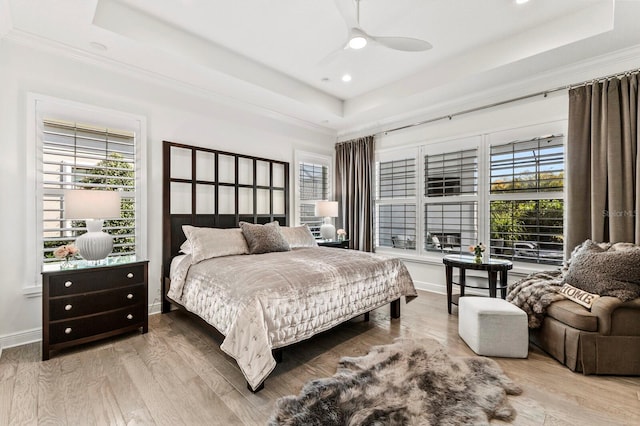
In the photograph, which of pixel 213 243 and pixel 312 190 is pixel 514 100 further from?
pixel 213 243

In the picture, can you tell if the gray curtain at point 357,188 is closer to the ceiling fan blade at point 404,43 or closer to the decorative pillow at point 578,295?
the ceiling fan blade at point 404,43

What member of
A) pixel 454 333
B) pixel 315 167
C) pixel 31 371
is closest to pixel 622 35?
pixel 454 333

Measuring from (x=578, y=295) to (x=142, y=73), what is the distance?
4897mm

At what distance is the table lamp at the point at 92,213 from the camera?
2.58 meters

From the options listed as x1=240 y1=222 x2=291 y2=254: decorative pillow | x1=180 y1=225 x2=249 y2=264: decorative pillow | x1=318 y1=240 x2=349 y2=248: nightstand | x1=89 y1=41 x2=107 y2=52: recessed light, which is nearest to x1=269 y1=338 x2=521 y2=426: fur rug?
x1=240 y1=222 x2=291 y2=254: decorative pillow

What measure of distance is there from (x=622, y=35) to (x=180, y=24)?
4.26 meters

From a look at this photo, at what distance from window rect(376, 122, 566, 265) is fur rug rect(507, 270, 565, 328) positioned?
36.5 inches

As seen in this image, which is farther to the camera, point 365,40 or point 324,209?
point 324,209

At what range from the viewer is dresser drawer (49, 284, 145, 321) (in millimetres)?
2473

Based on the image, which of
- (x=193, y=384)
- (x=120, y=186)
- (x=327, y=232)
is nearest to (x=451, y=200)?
(x=327, y=232)

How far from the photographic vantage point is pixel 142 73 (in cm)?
340

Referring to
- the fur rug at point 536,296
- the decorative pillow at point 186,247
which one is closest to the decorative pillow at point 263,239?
the decorative pillow at point 186,247

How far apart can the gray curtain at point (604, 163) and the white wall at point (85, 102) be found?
404 centimetres

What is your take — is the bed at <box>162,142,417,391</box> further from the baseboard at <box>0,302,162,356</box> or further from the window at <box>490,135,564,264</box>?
the window at <box>490,135,564,264</box>
